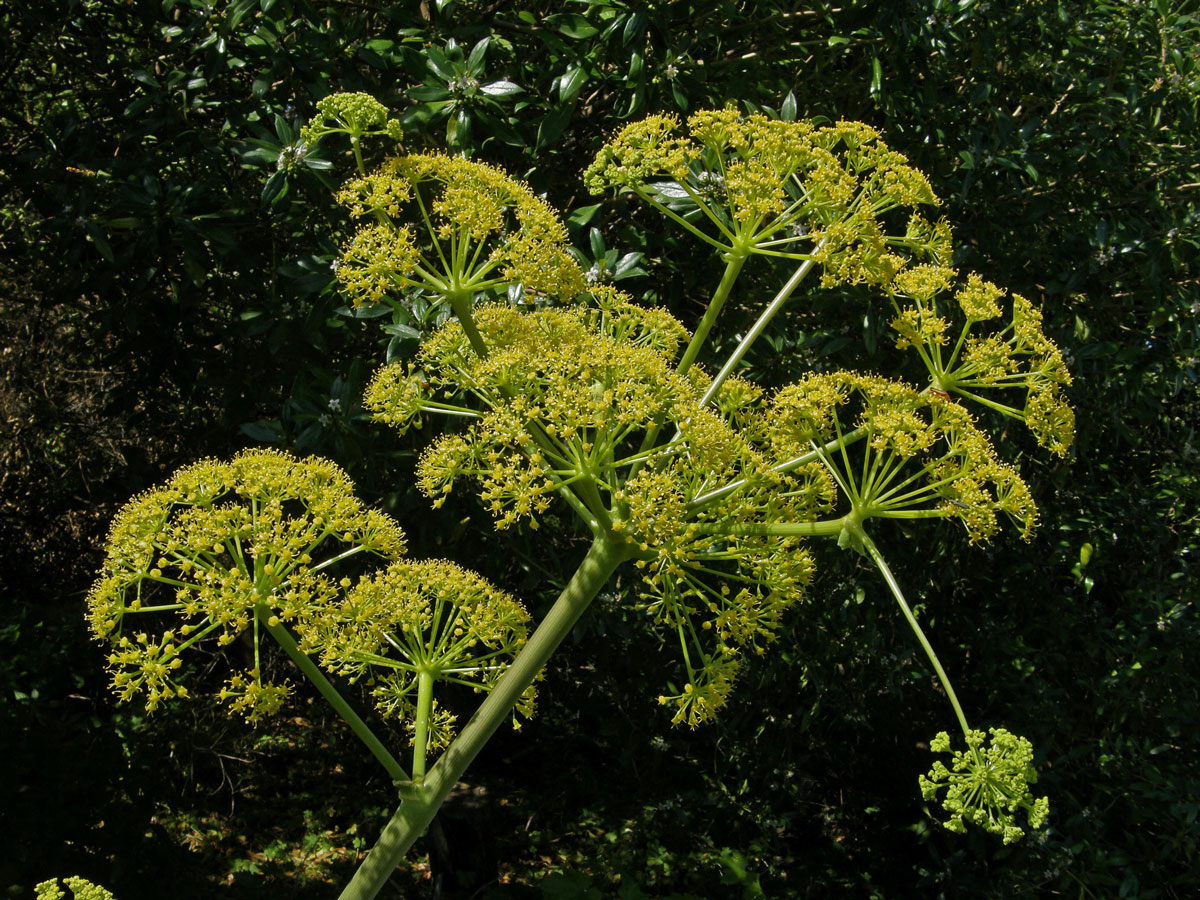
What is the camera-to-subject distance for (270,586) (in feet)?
5.79

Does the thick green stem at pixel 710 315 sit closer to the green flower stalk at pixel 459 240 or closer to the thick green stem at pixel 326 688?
the green flower stalk at pixel 459 240

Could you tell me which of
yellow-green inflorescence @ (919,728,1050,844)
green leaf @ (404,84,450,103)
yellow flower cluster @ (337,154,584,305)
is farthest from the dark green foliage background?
yellow-green inflorescence @ (919,728,1050,844)

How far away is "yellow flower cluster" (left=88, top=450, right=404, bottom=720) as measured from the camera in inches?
68.2

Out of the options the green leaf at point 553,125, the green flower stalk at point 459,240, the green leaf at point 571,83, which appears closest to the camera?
the green flower stalk at point 459,240

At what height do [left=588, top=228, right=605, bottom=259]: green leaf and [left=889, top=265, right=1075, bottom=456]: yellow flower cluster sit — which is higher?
[left=889, top=265, right=1075, bottom=456]: yellow flower cluster

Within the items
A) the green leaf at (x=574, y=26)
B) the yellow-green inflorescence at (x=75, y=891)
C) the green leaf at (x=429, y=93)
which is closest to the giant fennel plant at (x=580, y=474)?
the yellow-green inflorescence at (x=75, y=891)

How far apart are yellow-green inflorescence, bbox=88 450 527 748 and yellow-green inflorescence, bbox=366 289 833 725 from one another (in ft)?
0.75

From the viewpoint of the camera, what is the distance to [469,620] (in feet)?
6.81

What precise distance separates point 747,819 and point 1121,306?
4013mm

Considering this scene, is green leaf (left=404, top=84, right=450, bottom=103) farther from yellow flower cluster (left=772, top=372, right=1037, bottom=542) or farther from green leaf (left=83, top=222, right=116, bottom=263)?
yellow flower cluster (left=772, top=372, right=1037, bottom=542)

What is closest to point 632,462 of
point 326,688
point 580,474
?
point 580,474

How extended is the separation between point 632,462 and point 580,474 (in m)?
0.10

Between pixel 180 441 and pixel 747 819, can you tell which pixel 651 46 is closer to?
pixel 180 441

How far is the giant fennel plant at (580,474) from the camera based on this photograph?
177cm
